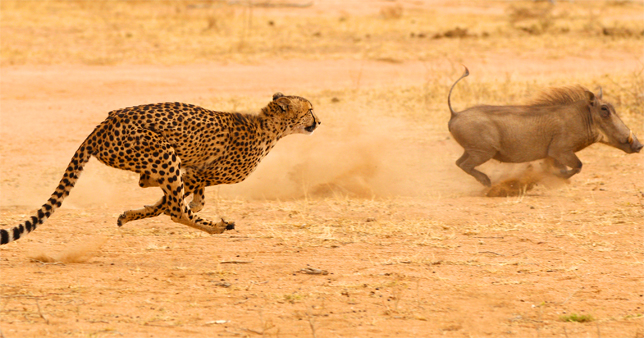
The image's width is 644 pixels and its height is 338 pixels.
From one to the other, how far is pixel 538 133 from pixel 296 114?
11.0 feet

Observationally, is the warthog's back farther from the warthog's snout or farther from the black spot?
the black spot

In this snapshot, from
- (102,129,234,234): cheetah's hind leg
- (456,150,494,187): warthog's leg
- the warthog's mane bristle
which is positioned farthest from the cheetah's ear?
the warthog's mane bristle

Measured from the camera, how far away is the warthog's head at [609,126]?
8.98 meters

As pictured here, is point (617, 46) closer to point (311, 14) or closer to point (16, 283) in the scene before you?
point (311, 14)

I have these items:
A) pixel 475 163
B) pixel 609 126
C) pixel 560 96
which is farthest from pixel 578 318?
pixel 560 96

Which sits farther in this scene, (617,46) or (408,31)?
(408,31)

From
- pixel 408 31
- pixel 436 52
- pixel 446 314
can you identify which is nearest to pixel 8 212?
pixel 446 314

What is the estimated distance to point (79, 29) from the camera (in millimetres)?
19750

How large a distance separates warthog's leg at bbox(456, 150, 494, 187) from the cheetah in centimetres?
272

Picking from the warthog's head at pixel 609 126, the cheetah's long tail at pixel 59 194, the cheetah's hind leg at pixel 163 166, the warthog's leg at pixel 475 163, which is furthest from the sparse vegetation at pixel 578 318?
the warthog's head at pixel 609 126

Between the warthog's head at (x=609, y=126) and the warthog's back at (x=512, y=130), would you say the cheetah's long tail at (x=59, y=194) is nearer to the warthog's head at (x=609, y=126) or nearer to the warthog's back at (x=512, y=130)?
the warthog's back at (x=512, y=130)

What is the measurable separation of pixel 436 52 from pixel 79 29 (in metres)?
8.35

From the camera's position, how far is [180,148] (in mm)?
6145

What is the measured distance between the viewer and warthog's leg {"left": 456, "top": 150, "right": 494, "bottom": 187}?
9.00 metres
